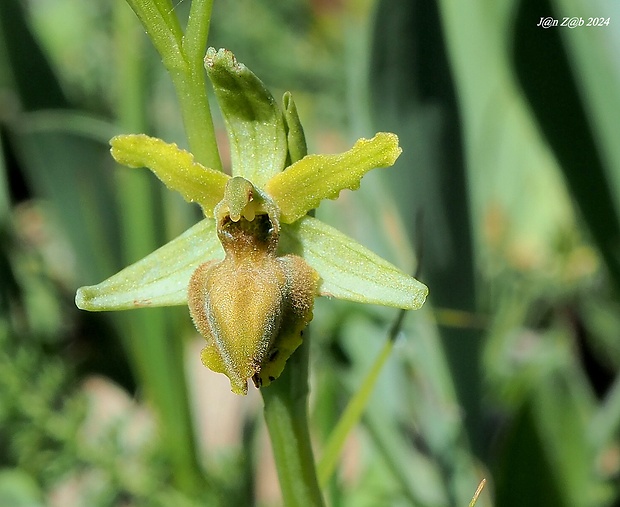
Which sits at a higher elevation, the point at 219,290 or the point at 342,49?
the point at 342,49

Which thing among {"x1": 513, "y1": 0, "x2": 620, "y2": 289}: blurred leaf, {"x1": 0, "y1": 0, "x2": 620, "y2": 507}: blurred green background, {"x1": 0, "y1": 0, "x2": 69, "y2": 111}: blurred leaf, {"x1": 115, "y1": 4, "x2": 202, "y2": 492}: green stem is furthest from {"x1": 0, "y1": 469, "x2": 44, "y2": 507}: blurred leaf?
{"x1": 513, "y1": 0, "x2": 620, "y2": 289}: blurred leaf

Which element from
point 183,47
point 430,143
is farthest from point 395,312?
point 183,47

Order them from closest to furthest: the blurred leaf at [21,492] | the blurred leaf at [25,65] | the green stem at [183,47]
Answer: the green stem at [183,47] < the blurred leaf at [21,492] < the blurred leaf at [25,65]

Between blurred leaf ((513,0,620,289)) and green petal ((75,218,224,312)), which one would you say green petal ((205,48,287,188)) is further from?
blurred leaf ((513,0,620,289))

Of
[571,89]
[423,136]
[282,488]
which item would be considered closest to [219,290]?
[282,488]

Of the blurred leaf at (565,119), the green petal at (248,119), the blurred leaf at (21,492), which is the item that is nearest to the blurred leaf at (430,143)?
the blurred leaf at (565,119)

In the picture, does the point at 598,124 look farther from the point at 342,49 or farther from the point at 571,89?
the point at 342,49

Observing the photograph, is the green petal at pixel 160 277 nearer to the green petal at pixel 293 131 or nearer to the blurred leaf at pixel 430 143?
the green petal at pixel 293 131

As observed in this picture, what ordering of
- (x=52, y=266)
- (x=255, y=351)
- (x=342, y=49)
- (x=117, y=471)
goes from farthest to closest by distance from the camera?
(x=342, y=49) → (x=52, y=266) → (x=117, y=471) → (x=255, y=351)
